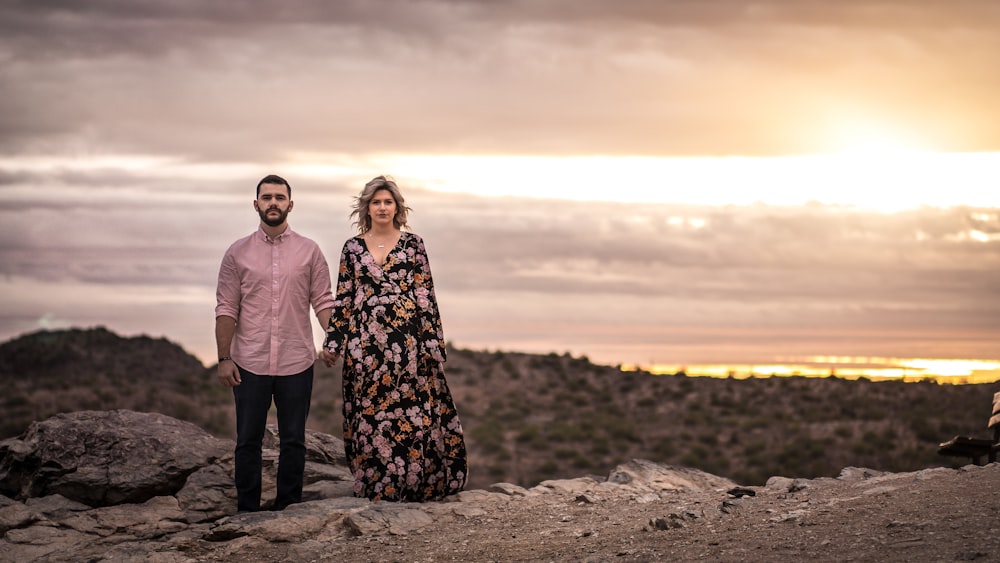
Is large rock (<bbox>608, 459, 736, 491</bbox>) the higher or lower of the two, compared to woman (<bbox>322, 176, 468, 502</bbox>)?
lower

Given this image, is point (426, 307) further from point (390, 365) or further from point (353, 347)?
point (353, 347)

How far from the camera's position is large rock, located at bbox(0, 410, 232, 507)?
35.1 feet

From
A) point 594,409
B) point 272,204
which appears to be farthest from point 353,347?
point 594,409

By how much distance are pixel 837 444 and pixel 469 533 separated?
72.2 feet

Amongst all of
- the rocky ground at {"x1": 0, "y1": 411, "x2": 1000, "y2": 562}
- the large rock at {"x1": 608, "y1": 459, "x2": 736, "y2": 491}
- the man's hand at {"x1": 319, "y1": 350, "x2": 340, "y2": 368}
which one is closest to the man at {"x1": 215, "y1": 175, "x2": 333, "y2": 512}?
the man's hand at {"x1": 319, "y1": 350, "x2": 340, "y2": 368}

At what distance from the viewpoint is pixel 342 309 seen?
33.1ft

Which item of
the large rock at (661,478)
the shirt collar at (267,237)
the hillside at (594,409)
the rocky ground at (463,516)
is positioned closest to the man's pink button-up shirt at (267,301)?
the shirt collar at (267,237)

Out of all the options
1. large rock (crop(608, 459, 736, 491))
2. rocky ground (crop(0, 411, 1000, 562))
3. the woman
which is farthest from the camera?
large rock (crop(608, 459, 736, 491))

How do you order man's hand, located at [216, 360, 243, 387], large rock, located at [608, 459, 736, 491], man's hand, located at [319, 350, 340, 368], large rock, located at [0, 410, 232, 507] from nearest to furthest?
man's hand, located at [216, 360, 243, 387] → man's hand, located at [319, 350, 340, 368] → large rock, located at [0, 410, 232, 507] → large rock, located at [608, 459, 736, 491]

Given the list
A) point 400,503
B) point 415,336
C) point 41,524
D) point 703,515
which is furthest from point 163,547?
point 703,515

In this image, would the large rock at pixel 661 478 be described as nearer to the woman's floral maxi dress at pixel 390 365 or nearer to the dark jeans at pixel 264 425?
the woman's floral maxi dress at pixel 390 365

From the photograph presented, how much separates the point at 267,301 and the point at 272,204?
0.92m

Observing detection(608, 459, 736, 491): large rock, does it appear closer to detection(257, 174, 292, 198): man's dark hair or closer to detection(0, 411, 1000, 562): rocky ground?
detection(0, 411, 1000, 562): rocky ground

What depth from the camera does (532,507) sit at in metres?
10.3
